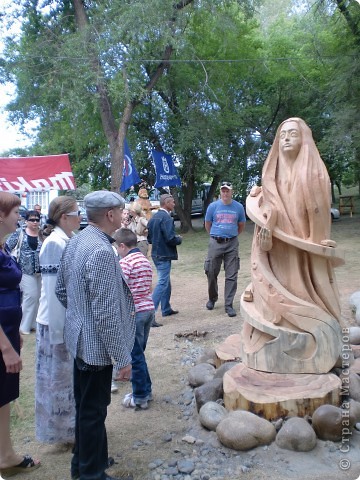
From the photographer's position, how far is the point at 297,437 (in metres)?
3.16

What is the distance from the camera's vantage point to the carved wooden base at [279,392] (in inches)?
133

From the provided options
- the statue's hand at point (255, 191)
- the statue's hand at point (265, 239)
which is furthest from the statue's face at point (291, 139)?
the statue's hand at point (265, 239)

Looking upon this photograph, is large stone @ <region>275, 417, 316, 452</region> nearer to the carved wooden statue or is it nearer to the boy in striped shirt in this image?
the carved wooden statue

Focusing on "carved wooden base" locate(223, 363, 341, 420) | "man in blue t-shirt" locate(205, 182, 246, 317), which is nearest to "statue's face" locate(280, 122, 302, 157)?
"carved wooden base" locate(223, 363, 341, 420)

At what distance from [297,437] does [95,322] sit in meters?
1.63

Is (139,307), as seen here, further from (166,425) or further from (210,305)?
(210,305)

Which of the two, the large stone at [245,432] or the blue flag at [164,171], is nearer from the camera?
the large stone at [245,432]

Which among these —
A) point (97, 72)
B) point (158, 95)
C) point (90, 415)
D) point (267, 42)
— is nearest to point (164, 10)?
point (97, 72)

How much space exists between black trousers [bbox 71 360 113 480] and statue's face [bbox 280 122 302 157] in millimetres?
2319

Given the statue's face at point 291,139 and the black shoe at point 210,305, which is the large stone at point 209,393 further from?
the black shoe at point 210,305

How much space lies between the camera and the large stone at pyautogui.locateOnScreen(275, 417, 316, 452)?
3152mm

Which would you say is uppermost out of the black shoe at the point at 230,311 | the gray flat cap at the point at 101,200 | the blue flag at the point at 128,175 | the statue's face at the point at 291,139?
the blue flag at the point at 128,175

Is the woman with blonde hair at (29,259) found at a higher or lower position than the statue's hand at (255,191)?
lower

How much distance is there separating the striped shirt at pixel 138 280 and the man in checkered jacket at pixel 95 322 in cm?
115
